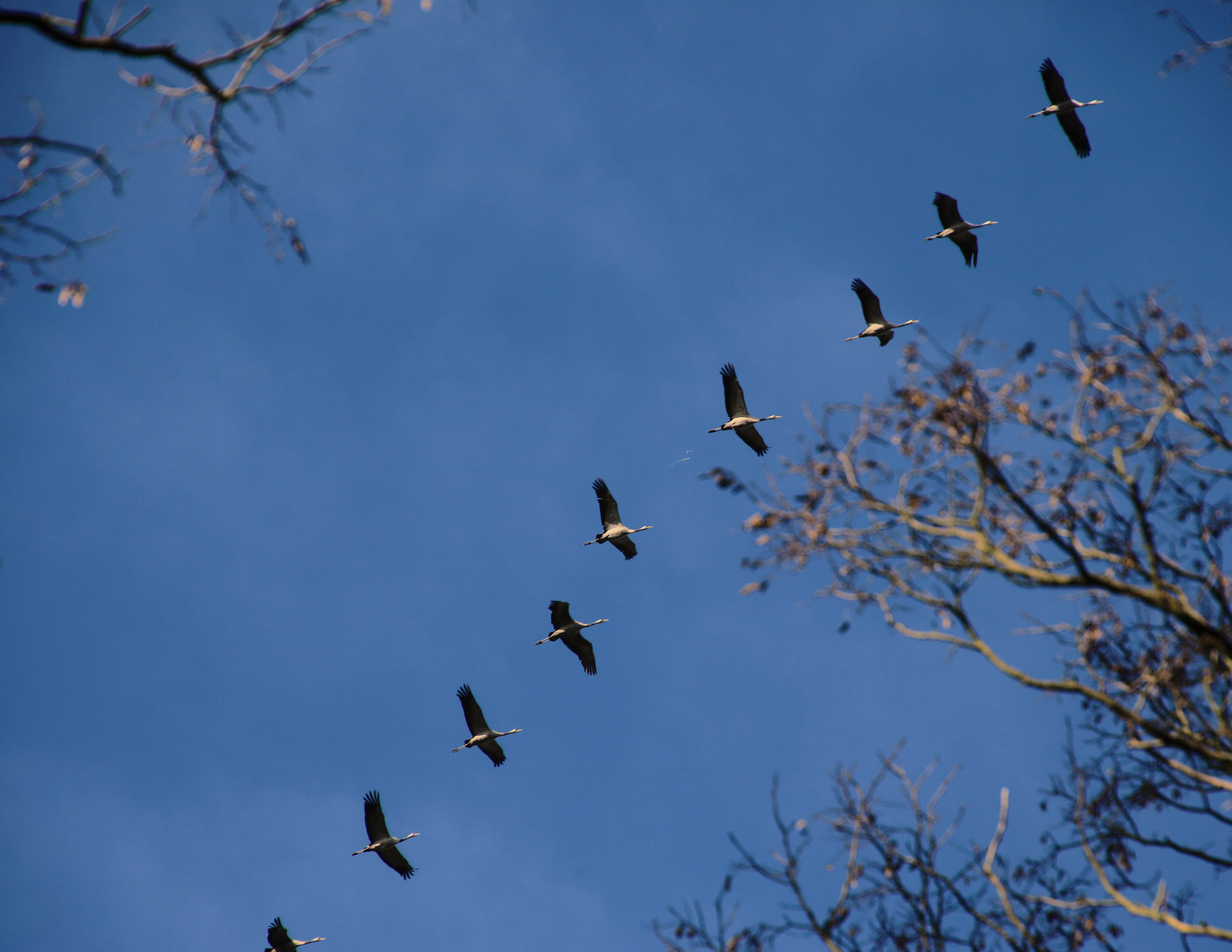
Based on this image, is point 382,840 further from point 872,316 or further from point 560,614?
point 872,316

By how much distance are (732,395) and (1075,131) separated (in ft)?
21.4

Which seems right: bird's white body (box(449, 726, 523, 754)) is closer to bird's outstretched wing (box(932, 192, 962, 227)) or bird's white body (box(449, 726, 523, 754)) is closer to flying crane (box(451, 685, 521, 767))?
flying crane (box(451, 685, 521, 767))

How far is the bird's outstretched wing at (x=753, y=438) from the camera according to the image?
54.4 feet

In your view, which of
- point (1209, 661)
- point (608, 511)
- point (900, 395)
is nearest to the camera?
point (1209, 661)

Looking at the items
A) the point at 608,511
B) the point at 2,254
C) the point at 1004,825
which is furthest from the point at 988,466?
the point at 608,511

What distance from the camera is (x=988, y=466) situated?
8555mm

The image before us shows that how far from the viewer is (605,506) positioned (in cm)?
1698

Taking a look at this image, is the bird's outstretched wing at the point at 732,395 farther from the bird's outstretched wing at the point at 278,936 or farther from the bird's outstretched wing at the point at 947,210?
the bird's outstretched wing at the point at 278,936

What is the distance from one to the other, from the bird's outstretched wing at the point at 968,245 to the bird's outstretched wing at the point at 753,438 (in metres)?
4.54

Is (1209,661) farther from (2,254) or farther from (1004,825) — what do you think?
(2,254)

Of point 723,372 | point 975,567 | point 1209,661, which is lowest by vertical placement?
point 1209,661

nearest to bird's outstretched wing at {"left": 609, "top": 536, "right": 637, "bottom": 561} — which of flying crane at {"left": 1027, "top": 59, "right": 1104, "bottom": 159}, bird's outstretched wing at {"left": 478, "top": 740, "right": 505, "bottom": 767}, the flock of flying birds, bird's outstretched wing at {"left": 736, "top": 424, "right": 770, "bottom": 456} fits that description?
the flock of flying birds

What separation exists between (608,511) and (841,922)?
9.79 m

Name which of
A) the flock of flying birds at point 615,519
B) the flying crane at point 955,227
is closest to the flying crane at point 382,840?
the flock of flying birds at point 615,519
